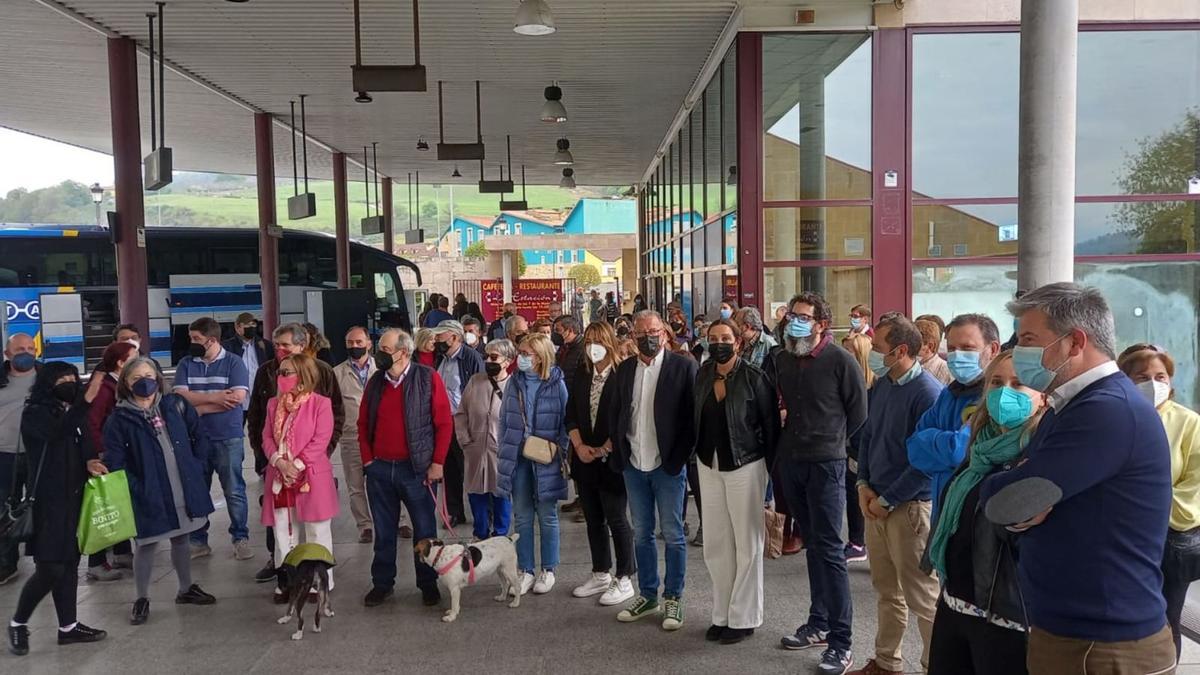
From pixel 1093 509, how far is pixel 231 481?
638 centimetres

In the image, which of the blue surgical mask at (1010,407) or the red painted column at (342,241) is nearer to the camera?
the blue surgical mask at (1010,407)

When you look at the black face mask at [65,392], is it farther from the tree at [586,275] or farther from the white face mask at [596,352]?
the tree at [586,275]

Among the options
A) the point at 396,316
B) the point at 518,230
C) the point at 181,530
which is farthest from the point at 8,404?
the point at 518,230

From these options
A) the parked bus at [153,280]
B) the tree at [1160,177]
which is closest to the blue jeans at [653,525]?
the tree at [1160,177]

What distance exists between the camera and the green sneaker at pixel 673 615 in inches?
195

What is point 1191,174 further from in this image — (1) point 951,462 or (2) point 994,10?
(1) point 951,462

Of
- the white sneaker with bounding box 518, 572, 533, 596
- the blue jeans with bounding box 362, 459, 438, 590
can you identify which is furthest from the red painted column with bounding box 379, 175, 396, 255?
the white sneaker with bounding box 518, 572, 533, 596

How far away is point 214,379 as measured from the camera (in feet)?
21.7

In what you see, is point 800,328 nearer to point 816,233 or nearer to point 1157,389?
point 1157,389

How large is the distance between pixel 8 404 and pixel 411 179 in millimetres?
23689

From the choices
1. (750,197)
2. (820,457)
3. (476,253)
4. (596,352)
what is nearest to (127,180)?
(750,197)

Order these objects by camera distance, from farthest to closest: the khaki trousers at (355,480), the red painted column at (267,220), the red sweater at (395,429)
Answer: the red painted column at (267,220) < the khaki trousers at (355,480) < the red sweater at (395,429)

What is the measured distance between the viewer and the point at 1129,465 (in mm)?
2107

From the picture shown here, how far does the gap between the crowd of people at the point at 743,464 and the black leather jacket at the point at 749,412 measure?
0.04 ft
